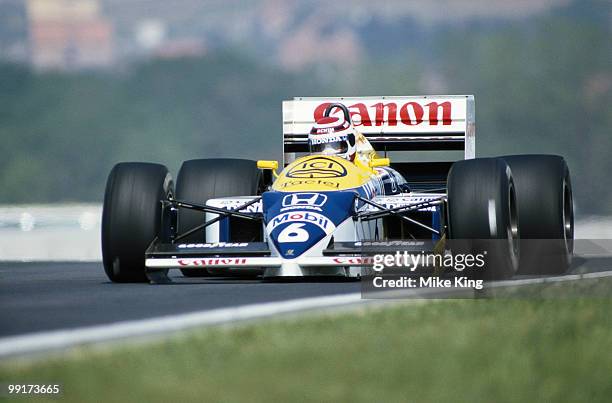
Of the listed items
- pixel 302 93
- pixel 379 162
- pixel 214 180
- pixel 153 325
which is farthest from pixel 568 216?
pixel 302 93

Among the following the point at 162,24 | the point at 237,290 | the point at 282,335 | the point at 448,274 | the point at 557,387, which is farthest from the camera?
the point at 162,24

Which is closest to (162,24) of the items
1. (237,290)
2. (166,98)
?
(166,98)

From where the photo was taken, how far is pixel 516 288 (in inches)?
319

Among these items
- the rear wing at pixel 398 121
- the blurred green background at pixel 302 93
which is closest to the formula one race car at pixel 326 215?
the rear wing at pixel 398 121

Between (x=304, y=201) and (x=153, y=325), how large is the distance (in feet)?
13.4

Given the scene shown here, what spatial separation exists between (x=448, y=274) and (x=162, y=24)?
98.1 feet

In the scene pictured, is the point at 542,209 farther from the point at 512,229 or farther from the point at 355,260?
the point at 355,260

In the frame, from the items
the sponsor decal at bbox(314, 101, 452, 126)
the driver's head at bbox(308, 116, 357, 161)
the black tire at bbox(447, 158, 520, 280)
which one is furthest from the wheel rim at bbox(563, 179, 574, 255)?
the black tire at bbox(447, 158, 520, 280)

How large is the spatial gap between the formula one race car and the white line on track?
6.09 feet

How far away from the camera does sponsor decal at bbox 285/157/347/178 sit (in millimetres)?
10539

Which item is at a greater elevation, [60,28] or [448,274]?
[60,28]

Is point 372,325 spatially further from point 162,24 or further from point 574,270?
point 162,24

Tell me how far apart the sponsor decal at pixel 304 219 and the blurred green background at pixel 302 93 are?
68.7ft

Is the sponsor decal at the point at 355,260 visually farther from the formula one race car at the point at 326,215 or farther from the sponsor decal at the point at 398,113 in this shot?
the sponsor decal at the point at 398,113
